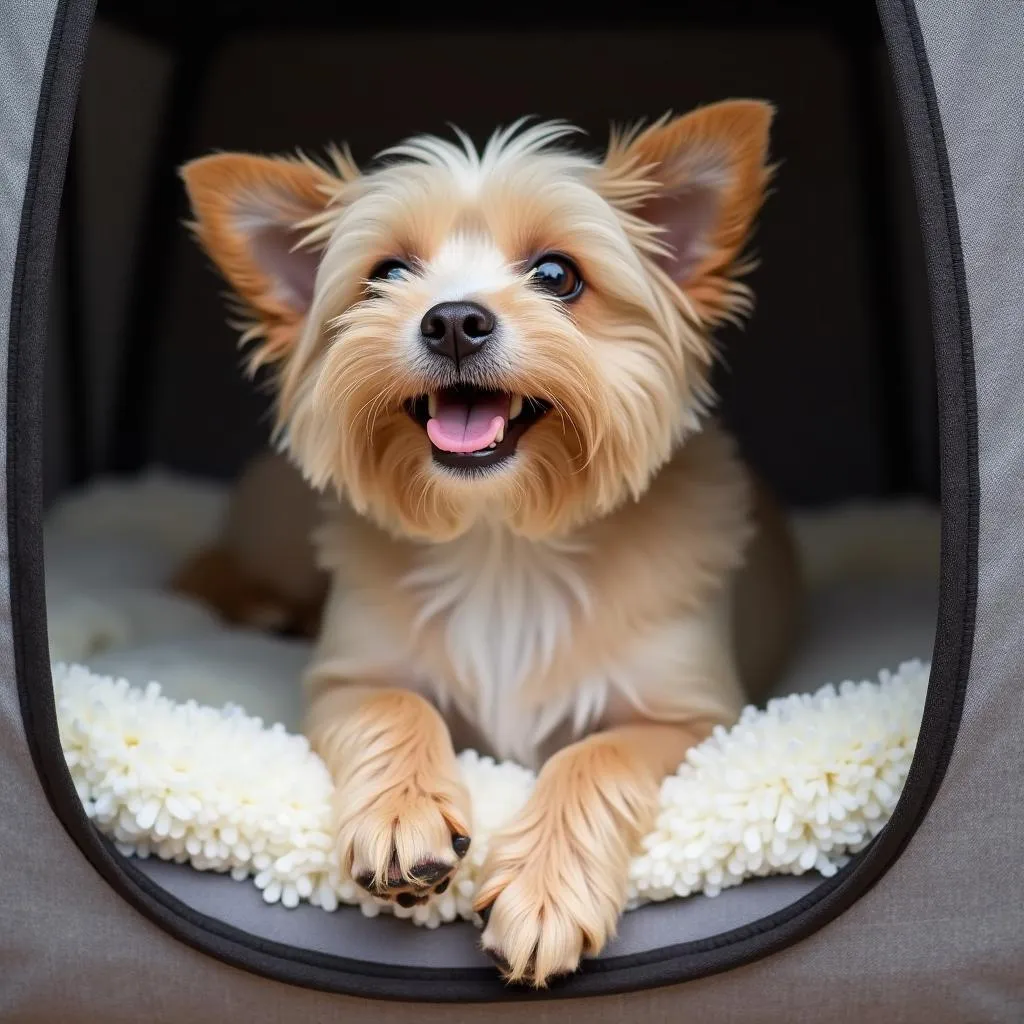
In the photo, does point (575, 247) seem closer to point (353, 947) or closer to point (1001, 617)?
point (1001, 617)

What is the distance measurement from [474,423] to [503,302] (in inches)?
6.6

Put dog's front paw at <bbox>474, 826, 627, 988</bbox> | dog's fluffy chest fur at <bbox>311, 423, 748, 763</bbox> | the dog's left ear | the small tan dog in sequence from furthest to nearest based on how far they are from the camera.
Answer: dog's fluffy chest fur at <bbox>311, 423, 748, 763</bbox> → the dog's left ear → the small tan dog → dog's front paw at <bbox>474, 826, 627, 988</bbox>

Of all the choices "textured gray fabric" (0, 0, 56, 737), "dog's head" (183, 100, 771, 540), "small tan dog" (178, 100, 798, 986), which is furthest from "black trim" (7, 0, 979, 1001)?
"dog's head" (183, 100, 771, 540)

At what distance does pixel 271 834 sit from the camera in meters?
1.61

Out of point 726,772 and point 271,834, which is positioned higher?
point 726,772

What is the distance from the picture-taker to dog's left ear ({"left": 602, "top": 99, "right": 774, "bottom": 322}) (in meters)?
1.69

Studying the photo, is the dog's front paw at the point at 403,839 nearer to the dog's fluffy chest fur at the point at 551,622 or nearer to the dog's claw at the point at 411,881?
the dog's claw at the point at 411,881

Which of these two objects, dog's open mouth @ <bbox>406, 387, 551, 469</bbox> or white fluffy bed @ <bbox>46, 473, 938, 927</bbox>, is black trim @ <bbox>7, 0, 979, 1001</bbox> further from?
dog's open mouth @ <bbox>406, 387, 551, 469</bbox>

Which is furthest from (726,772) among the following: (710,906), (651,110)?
(651,110)

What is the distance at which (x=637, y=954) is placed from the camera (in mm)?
1553

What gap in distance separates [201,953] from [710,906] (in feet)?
2.04

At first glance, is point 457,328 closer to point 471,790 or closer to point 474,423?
point 474,423

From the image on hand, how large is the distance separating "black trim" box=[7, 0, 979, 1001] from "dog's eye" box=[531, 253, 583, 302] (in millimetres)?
459

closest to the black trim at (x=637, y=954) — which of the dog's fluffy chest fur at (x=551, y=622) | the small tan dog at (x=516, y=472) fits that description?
the small tan dog at (x=516, y=472)
